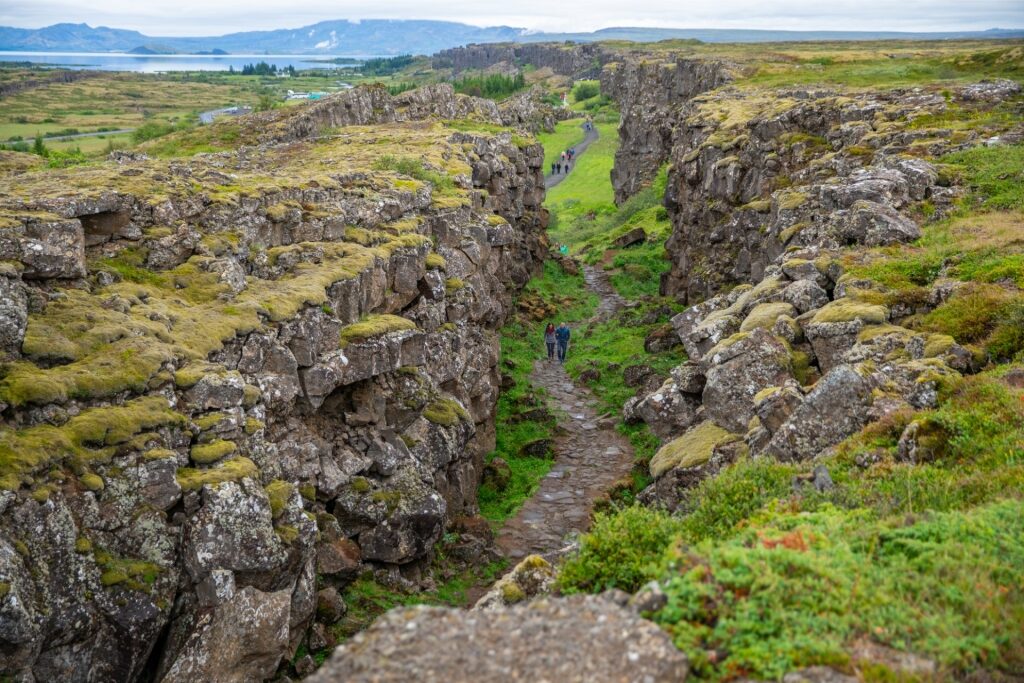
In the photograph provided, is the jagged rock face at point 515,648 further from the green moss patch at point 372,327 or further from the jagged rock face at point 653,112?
the jagged rock face at point 653,112

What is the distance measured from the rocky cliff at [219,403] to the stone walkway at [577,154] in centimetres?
8206

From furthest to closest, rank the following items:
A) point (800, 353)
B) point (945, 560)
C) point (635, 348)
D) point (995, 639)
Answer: point (635, 348) < point (800, 353) < point (945, 560) < point (995, 639)

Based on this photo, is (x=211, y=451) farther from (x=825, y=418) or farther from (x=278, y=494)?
(x=825, y=418)

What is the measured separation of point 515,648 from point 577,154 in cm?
14095

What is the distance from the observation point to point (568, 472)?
3697 centimetres

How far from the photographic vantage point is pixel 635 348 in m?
51.8

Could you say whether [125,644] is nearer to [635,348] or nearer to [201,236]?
[201,236]

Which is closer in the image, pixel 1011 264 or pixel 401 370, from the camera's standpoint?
pixel 1011 264

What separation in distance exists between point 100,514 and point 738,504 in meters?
14.1

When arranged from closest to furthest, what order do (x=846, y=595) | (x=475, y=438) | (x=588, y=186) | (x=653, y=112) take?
1. (x=846, y=595)
2. (x=475, y=438)
3. (x=653, y=112)
4. (x=588, y=186)

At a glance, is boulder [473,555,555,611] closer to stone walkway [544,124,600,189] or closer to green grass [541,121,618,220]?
green grass [541,121,618,220]

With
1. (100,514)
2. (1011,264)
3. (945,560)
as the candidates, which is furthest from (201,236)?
(1011,264)

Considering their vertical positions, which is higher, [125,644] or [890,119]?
[890,119]

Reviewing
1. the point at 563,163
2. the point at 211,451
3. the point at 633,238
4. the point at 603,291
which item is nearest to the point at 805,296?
the point at 211,451
